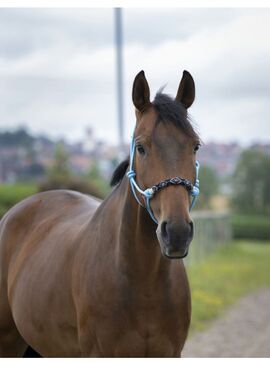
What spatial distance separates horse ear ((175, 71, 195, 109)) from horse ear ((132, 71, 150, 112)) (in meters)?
0.18

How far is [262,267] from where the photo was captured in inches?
709

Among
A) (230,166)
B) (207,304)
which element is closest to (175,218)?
(207,304)

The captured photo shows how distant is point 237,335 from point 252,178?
16.7 metres

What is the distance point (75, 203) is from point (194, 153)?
1.86m

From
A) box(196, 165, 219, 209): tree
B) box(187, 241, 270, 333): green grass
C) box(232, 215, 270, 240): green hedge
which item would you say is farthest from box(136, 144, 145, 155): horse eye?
box(232, 215, 270, 240): green hedge

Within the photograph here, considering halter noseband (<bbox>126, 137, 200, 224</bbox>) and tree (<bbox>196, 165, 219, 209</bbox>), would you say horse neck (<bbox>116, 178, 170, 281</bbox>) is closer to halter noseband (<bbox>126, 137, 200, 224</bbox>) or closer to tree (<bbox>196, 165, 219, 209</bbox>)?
halter noseband (<bbox>126, 137, 200, 224</bbox>)

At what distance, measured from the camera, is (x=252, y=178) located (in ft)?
83.9

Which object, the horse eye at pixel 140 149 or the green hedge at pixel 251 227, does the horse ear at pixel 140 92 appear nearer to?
the horse eye at pixel 140 149

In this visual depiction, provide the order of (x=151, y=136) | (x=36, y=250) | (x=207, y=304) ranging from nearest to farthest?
(x=151, y=136)
(x=36, y=250)
(x=207, y=304)

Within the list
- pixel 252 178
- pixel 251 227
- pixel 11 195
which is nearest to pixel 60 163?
pixel 11 195

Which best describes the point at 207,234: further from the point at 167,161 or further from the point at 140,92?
the point at 167,161

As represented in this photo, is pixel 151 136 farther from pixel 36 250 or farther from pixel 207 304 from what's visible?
pixel 207 304

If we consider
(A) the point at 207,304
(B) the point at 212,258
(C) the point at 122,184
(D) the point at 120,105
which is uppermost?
(C) the point at 122,184

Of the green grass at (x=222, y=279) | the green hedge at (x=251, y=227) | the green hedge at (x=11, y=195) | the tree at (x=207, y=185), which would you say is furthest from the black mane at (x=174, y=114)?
the green hedge at (x=251, y=227)
